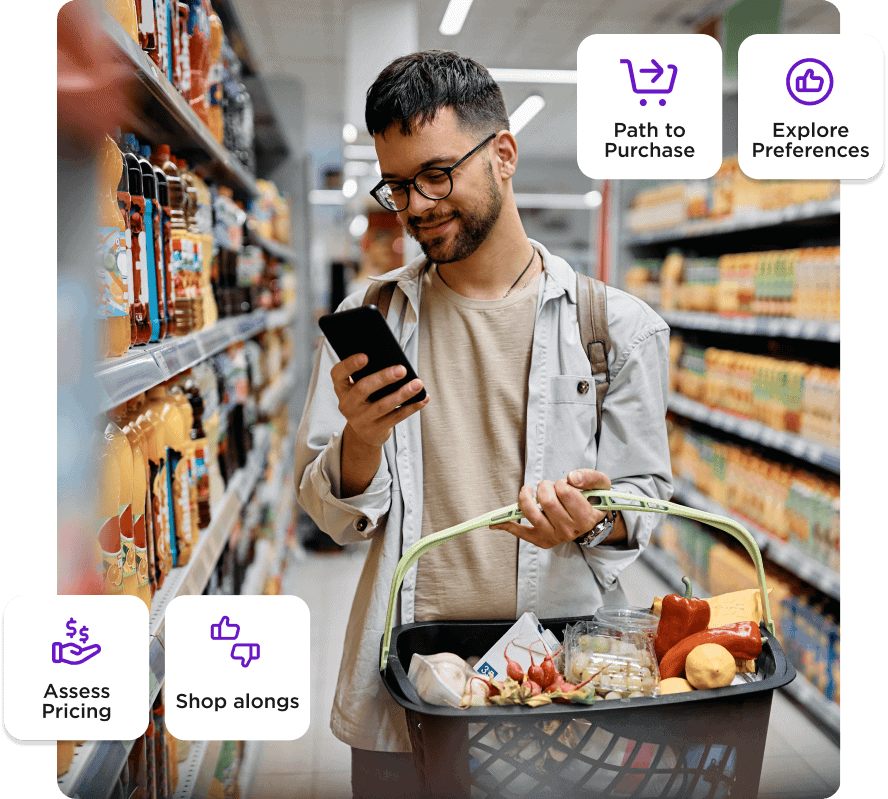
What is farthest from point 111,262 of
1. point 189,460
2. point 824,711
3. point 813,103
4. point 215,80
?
point 824,711

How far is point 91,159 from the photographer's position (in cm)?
120

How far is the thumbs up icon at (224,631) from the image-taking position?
4.31ft

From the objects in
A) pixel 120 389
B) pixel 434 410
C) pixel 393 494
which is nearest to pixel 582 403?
pixel 434 410

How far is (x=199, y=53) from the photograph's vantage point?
1772mm

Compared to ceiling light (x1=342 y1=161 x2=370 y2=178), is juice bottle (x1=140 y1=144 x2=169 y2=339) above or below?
below

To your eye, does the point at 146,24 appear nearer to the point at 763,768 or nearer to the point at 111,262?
the point at 111,262

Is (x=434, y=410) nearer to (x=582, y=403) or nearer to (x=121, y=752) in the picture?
(x=582, y=403)

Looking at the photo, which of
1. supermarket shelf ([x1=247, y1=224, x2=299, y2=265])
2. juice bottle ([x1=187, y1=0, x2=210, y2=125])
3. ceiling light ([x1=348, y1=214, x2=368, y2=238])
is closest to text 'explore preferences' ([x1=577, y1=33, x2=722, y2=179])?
juice bottle ([x1=187, y1=0, x2=210, y2=125])

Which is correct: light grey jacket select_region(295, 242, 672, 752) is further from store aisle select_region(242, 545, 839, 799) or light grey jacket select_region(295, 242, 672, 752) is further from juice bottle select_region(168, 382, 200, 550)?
juice bottle select_region(168, 382, 200, 550)

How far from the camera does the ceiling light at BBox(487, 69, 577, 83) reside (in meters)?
1.35

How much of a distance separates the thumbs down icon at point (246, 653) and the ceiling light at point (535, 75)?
106 centimetres

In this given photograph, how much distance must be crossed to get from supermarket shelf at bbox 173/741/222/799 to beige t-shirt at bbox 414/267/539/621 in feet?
1.37

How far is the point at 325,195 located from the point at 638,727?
236 cm

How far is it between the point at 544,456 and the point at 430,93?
2.02ft
